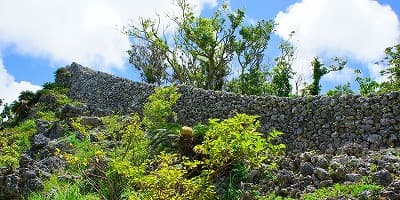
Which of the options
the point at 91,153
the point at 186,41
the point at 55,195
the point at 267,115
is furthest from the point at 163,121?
the point at 186,41

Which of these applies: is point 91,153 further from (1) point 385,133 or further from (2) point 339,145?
(1) point 385,133

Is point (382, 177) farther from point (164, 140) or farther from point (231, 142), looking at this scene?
point (164, 140)

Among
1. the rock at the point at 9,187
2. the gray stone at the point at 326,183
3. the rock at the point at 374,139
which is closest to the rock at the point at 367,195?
the gray stone at the point at 326,183

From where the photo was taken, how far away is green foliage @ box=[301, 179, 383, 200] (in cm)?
917

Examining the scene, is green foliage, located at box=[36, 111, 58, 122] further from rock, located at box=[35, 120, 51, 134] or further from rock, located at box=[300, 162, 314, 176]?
rock, located at box=[300, 162, 314, 176]

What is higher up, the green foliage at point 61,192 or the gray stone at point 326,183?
the gray stone at point 326,183

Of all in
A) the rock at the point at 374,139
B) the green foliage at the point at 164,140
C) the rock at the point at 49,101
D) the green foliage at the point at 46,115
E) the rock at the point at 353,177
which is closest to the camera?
the rock at the point at 353,177

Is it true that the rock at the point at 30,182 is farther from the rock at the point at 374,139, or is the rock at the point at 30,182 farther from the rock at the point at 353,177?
the rock at the point at 374,139

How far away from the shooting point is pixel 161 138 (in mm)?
13859

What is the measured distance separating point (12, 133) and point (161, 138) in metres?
10.5

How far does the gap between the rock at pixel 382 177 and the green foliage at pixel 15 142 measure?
9.24 m

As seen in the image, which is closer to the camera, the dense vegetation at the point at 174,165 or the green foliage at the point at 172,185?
the green foliage at the point at 172,185

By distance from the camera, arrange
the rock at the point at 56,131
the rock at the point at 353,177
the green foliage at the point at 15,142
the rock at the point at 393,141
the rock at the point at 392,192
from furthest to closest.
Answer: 1. the rock at the point at 56,131
2. the green foliage at the point at 15,142
3. the rock at the point at 393,141
4. the rock at the point at 353,177
5. the rock at the point at 392,192

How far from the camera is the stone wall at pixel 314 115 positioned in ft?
45.8
